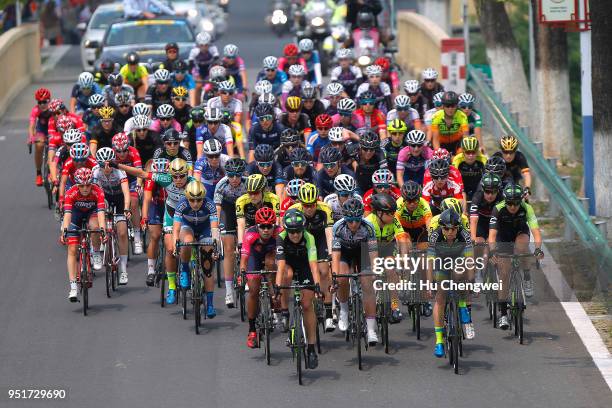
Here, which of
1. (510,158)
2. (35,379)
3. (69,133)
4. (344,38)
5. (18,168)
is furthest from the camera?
(344,38)

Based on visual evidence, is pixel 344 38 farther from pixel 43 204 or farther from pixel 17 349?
pixel 17 349

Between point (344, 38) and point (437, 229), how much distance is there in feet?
59.2

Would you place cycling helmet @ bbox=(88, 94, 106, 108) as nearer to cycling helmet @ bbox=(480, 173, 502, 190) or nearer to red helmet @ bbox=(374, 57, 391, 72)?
red helmet @ bbox=(374, 57, 391, 72)

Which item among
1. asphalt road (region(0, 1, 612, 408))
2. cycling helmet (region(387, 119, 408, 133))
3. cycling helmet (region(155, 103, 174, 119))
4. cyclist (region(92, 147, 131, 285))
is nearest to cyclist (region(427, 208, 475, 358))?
asphalt road (region(0, 1, 612, 408))

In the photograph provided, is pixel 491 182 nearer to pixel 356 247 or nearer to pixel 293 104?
pixel 356 247

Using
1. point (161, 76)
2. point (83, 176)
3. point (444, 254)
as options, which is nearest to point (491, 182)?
point (444, 254)

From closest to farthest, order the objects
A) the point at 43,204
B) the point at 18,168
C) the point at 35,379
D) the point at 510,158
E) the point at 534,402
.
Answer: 1. the point at 534,402
2. the point at 35,379
3. the point at 510,158
4. the point at 43,204
5. the point at 18,168

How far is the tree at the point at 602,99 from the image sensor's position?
1959cm

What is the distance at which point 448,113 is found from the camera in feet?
72.9

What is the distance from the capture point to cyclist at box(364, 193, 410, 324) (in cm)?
1642

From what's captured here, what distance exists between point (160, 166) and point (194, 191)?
6.99 ft

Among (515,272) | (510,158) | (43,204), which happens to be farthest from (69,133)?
(515,272)

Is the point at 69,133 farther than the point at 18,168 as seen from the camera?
No

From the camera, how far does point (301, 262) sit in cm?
1570
